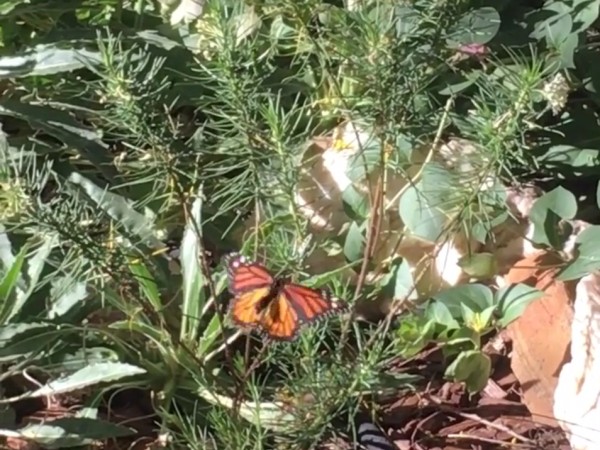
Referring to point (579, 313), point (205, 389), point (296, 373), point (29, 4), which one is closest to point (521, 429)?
point (579, 313)

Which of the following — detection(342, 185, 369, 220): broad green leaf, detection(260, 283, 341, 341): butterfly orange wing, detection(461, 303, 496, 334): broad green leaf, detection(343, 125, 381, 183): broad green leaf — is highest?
detection(260, 283, 341, 341): butterfly orange wing

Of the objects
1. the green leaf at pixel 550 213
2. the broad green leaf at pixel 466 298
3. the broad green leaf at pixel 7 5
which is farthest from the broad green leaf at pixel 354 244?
the broad green leaf at pixel 7 5

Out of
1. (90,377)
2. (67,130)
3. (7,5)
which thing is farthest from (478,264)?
(7,5)

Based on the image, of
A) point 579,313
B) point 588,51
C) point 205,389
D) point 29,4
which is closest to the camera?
point 579,313

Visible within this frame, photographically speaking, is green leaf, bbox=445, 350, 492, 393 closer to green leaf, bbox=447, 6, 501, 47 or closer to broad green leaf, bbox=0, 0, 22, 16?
green leaf, bbox=447, 6, 501, 47

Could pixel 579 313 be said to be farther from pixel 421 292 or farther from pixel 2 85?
pixel 2 85

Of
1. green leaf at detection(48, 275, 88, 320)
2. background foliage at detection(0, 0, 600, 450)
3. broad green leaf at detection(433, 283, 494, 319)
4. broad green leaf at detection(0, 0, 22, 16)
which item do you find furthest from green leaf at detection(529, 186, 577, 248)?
broad green leaf at detection(0, 0, 22, 16)

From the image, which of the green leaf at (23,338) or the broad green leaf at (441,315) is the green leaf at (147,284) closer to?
the green leaf at (23,338)
